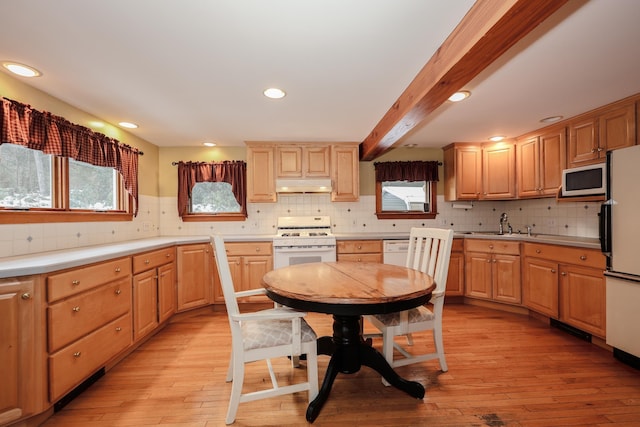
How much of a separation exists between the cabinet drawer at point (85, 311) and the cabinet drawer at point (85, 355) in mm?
53

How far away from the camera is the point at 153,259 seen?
9.05ft

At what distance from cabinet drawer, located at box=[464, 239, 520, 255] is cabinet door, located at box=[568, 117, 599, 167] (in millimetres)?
1045

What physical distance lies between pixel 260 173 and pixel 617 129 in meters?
3.75

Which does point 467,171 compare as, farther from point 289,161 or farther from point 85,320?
point 85,320

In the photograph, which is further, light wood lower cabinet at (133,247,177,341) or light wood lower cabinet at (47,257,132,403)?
light wood lower cabinet at (133,247,177,341)

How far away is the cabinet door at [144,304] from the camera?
2463 mm

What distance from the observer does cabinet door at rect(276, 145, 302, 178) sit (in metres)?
3.85

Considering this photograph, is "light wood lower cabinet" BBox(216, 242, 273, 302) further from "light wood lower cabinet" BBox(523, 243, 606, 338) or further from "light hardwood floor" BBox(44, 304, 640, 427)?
"light wood lower cabinet" BBox(523, 243, 606, 338)

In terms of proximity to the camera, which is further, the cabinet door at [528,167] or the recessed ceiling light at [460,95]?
the cabinet door at [528,167]

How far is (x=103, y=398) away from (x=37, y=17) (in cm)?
227

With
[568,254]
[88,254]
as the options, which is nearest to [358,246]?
[568,254]

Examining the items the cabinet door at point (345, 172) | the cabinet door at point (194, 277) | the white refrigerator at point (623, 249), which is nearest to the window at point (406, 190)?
the cabinet door at point (345, 172)

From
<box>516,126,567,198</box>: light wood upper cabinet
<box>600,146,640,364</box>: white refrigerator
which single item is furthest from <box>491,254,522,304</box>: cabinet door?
<box>600,146,640,364</box>: white refrigerator

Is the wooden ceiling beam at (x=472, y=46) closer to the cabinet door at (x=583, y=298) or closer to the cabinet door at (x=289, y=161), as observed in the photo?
the cabinet door at (x=289, y=161)
